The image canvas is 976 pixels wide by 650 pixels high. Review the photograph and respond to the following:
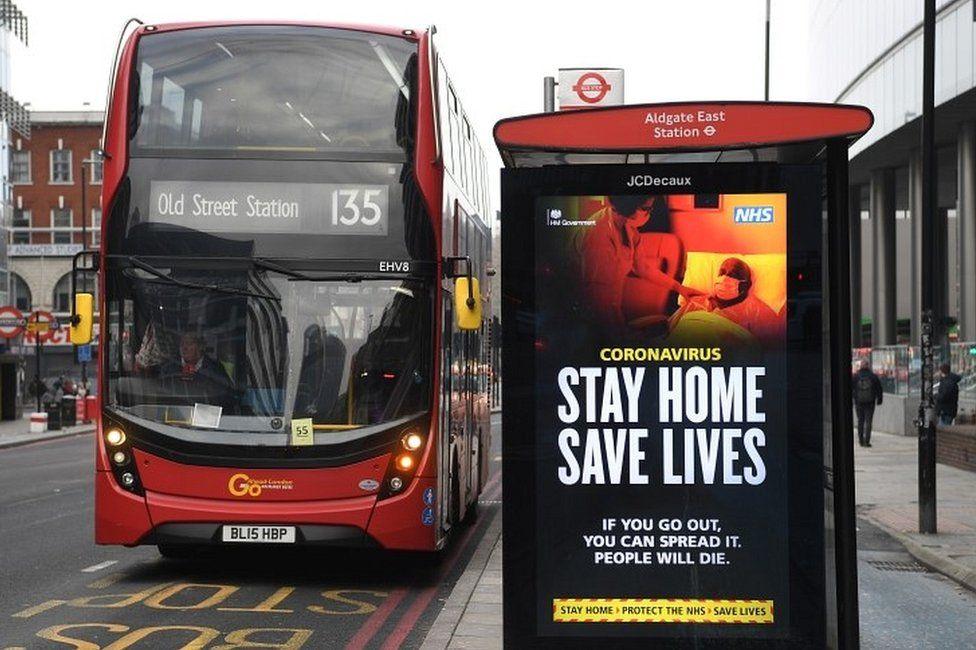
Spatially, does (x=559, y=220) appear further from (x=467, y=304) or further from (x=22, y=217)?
(x=22, y=217)

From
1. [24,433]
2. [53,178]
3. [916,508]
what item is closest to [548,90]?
[916,508]

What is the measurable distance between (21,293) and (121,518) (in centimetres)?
6757

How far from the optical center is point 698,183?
19.4ft

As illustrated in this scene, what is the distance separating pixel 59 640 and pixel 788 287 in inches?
200

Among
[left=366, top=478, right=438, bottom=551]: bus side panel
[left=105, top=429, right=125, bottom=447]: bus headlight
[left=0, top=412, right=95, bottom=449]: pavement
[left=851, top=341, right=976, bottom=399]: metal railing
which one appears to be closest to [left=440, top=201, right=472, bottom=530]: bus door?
[left=366, top=478, right=438, bottom=551]: bus side panel

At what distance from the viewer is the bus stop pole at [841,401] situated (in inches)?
231

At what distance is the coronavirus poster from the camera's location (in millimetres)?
5918

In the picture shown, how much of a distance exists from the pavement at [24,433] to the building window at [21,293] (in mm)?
26036

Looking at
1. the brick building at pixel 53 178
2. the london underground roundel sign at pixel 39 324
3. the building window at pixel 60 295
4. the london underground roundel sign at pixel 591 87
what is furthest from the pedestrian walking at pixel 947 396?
the brick building at pixel 53 178

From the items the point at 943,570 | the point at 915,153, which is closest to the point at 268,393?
the point at 943,570

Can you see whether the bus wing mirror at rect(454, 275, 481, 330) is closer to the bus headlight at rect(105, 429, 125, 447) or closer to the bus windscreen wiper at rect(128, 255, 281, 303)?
the bus windscreen wiper at rect(128, 255, 281, 303)

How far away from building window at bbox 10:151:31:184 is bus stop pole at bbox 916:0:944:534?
230ft

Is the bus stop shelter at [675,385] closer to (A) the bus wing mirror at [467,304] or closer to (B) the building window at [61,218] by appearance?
(A) the bus wing mirror at [467,304]

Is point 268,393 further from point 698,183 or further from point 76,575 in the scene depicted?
point 698,183
